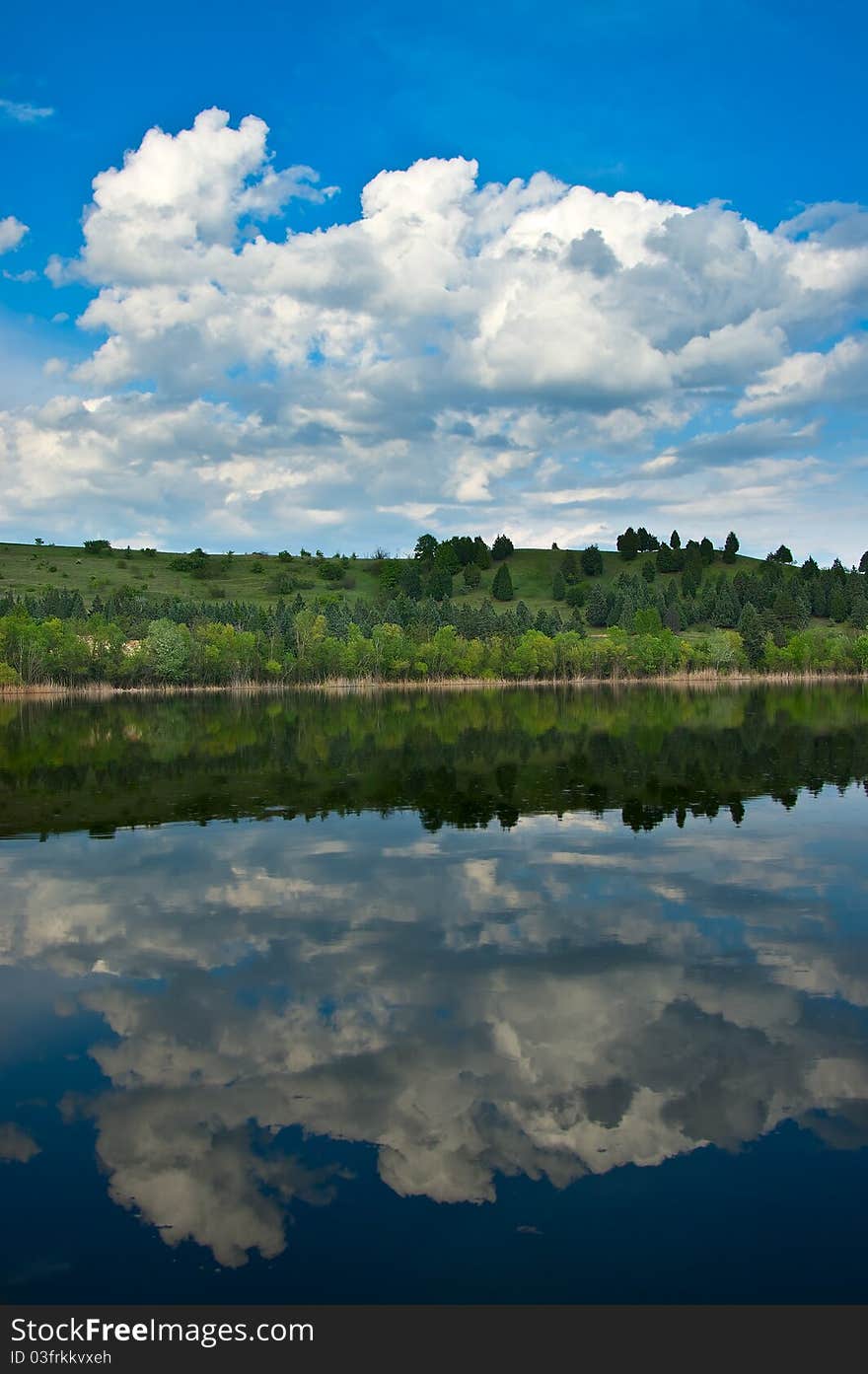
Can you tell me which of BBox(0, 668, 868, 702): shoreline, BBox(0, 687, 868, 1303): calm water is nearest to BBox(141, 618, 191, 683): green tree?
BBox(0, 668, 868, 702): shoreline

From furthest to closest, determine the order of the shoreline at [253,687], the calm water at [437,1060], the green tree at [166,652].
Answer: the green tree at [166,652], the shoreline at [253,687], the calm water at [437,1060]

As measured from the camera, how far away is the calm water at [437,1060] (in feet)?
34.2

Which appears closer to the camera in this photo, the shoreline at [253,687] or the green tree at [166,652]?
the shoreline at [253,687]

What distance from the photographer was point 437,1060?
14758mm

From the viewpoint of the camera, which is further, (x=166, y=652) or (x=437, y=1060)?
(x=166, y=652)

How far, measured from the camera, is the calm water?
10.4 m

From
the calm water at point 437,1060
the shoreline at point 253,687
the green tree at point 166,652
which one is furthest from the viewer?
the green tree at point 166,652

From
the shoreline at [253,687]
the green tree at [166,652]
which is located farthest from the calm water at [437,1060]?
the green tree at [166,652]

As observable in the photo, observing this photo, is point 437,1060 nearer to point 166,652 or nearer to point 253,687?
point 166,652

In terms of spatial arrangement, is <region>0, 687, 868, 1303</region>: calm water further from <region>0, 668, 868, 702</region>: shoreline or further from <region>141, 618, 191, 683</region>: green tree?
<region>141, 618, 191, 683</region>: green tree

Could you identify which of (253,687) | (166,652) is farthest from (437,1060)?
(253,687)

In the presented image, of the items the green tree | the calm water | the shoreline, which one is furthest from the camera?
the green tree

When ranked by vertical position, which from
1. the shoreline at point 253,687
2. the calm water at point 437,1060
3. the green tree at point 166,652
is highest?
the green tree at point 166,652

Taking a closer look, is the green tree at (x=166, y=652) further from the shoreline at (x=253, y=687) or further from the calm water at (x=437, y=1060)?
the calm water at (x=437, y=1060)
